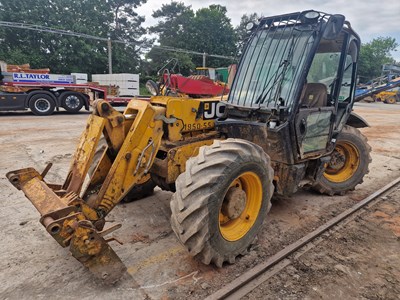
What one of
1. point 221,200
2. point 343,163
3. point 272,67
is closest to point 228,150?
point 221,200

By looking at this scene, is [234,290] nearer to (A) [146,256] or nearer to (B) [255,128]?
(A) [146,256]

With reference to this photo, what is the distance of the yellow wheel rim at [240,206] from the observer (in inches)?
120

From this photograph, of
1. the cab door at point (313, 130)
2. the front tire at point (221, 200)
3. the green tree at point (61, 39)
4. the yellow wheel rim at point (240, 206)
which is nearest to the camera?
the front tire at point (221, 200)

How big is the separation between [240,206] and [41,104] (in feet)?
47.0

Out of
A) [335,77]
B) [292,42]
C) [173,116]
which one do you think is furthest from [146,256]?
[335,77]

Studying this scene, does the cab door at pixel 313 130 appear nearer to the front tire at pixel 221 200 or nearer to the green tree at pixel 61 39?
the front tire at pixel 221 200

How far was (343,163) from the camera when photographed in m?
5.18

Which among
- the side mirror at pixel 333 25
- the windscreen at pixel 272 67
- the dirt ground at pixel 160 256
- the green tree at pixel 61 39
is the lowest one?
the dirt ground at pixel 160 256

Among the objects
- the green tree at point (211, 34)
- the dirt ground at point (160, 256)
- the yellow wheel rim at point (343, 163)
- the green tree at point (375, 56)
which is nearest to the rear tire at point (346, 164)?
the yellow wheel rim at point (343, 163)

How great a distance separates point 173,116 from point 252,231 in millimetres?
1588

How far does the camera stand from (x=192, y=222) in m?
2.61

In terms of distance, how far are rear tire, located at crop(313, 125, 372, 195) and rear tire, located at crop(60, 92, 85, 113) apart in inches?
541

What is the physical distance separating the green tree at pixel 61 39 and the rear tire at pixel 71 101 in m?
15.5

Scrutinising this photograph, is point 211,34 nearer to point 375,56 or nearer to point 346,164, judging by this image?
point 375,56
